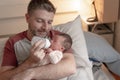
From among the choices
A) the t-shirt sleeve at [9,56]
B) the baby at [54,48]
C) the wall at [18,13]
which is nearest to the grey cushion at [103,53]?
the wall at [18,13]

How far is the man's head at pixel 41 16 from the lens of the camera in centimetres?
139

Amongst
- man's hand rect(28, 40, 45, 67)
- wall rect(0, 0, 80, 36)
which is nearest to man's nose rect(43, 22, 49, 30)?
man's hand rect(28, 40, 45, 67)

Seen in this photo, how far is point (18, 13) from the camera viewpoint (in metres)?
2.24

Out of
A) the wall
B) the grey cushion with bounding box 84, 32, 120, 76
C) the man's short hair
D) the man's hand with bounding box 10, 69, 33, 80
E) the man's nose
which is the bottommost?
the grey cushion with bounding box 84, 32, 120, 76

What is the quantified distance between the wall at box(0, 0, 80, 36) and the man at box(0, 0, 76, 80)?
746 mm

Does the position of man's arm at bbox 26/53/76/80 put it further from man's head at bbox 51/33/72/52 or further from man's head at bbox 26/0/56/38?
man's head at bbox 26/0/56/38

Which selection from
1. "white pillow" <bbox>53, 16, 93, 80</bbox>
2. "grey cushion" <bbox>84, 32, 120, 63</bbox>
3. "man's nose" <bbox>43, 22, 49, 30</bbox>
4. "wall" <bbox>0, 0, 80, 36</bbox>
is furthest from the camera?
"wall" <bbox>0, 0, 80, 36</bbox>

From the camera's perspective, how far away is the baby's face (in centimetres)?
130

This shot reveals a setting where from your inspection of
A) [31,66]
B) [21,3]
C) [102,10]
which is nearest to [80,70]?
[31,66]

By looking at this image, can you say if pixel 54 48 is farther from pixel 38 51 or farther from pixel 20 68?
pixel 20 68

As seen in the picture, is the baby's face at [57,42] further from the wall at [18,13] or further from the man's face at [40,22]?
the wall at [18,13]

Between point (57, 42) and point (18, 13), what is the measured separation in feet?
3.42

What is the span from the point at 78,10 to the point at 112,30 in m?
0.43

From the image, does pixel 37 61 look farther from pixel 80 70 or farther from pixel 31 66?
pixel 80 70
